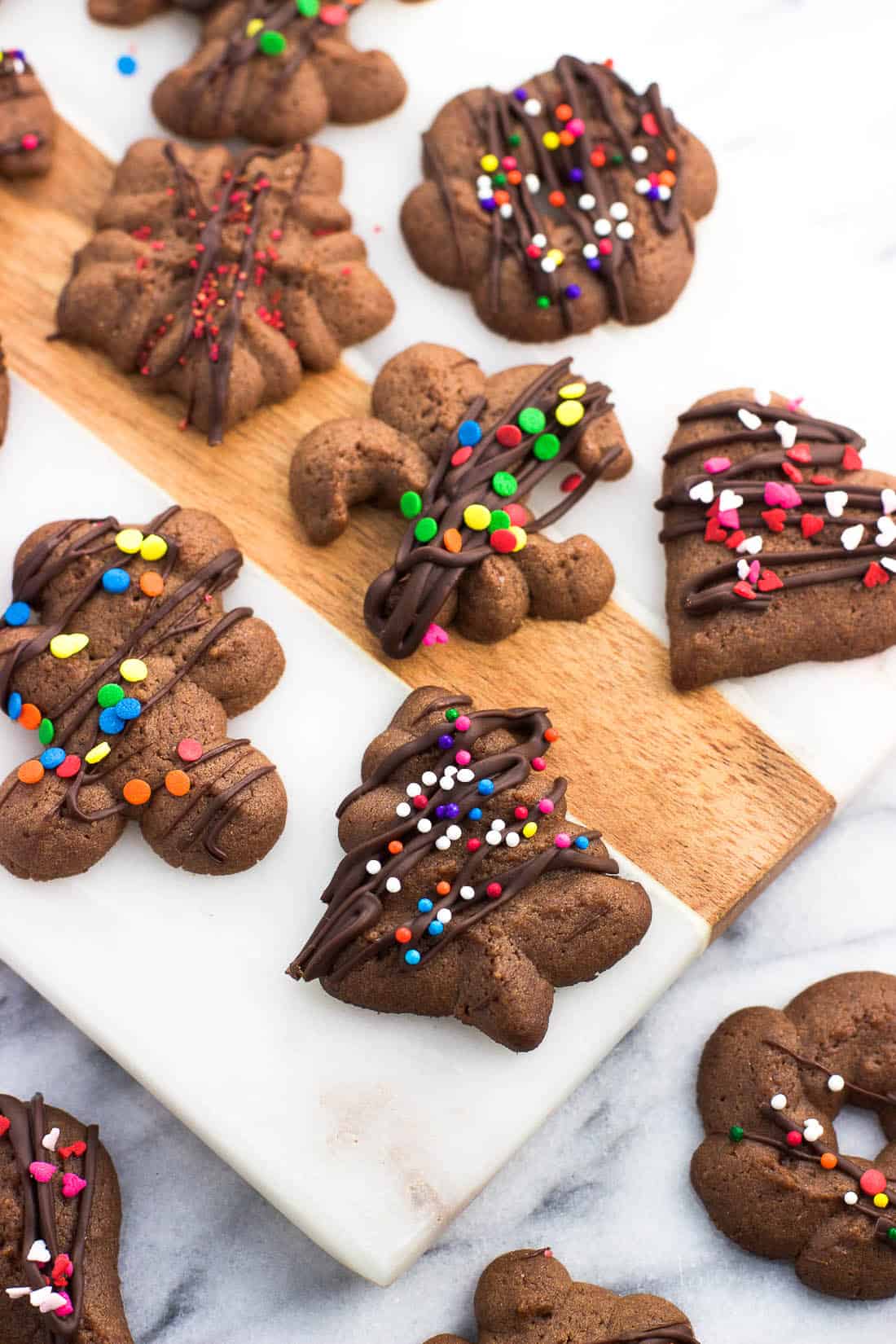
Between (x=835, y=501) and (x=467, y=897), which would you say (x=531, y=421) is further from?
(x=467, y=897)

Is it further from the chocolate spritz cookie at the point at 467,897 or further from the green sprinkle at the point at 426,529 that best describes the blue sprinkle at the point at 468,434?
the chocolate spritz cookie at the point at 467,897

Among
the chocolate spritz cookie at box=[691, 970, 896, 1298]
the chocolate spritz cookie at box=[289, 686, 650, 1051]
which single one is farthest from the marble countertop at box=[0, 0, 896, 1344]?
the chocolate spritz cookie at box=[289, 686, 650, 1051]

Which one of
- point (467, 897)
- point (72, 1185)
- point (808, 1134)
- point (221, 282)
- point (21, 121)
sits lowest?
point (808, 1134)

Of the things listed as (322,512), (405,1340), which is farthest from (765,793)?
(405,1340)

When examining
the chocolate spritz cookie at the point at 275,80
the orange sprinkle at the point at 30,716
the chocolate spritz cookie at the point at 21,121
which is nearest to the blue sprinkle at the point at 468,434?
the chocolate spritz cookie at the point at 275,80

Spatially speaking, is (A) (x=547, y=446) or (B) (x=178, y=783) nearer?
(B) (x=178, y=783)

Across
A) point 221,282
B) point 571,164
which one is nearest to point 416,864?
point 221,282
